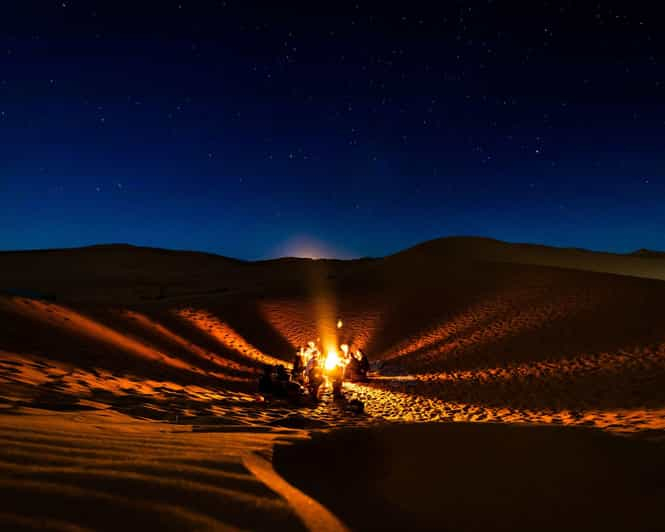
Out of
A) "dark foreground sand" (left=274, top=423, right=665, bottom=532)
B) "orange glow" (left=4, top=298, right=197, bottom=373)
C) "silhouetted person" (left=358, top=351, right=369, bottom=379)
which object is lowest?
"silhouetted person" (left=358, top=351, right=369, bottom=379)

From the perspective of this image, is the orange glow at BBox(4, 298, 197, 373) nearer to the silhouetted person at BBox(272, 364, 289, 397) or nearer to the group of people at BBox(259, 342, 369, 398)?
the group of people at BBox(259, 342, 369, 398)

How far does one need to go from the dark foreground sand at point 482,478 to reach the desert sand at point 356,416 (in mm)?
22

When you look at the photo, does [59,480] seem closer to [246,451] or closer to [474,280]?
[246,451]

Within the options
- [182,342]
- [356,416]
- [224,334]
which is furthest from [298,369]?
[224,334]

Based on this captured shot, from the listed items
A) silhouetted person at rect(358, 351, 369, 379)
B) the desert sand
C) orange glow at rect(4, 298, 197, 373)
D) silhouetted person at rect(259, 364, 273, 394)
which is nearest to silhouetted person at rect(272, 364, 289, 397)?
silhouetted person at rect(259, 364, 273, 394)

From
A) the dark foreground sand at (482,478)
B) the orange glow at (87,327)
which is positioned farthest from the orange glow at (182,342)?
the dark foreground sand at (482,478)

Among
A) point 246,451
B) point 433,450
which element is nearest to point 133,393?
point 246,451

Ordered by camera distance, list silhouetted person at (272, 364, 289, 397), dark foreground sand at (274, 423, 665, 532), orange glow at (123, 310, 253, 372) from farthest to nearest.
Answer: orange glow at (123, 310, 253, 372), silhouetted person at (272, 364, 289, 397), dark foreground sand at (274, 423, 665, 532)

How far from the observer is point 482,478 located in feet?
12.2

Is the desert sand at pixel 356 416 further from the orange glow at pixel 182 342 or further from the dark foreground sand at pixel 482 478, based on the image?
the orange glow at pixel 182 342

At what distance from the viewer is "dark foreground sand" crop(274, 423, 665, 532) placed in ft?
9.80

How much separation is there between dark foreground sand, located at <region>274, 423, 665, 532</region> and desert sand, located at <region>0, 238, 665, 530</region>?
2 cm

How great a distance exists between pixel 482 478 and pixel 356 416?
547cm

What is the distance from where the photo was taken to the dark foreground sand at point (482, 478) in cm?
299
